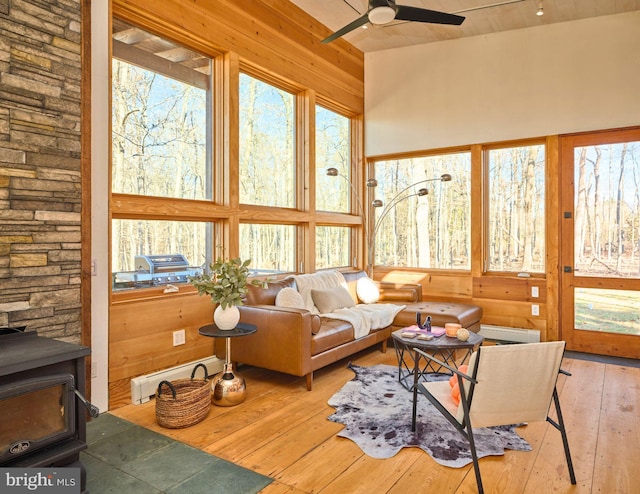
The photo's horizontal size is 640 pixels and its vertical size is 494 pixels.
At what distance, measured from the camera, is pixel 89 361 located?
296cm

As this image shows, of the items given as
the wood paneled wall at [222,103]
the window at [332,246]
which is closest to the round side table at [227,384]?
the wood paneled wall at [222,103]

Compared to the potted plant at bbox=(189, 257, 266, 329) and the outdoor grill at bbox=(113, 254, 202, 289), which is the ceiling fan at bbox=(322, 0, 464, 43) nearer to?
the potted plant at bbox=(189, 257, 266, 329)

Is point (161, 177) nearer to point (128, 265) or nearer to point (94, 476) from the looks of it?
point (128, 265)

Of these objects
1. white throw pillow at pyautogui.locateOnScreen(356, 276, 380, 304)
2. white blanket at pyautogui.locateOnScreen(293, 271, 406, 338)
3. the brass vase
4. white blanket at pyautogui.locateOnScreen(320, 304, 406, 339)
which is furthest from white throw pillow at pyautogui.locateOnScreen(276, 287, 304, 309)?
white throw pillow at pyautogui.locateOnScreen(356, 276, 380, 304)

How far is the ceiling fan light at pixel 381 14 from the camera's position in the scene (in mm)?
3094

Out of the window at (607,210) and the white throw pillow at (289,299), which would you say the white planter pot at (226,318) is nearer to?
the white throw pillow at (289,299)

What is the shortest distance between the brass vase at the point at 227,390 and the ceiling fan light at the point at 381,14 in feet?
9.38

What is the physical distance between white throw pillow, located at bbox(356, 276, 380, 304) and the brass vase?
89.1 inches

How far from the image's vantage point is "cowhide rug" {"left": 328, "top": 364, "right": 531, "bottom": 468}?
8.25ft

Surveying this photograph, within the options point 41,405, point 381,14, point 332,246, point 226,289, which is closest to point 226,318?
point 226,289

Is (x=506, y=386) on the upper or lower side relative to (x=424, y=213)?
lower

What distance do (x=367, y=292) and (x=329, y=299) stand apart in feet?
2.79

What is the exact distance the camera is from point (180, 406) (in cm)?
281

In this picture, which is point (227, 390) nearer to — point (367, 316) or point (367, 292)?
point (367, 316)
